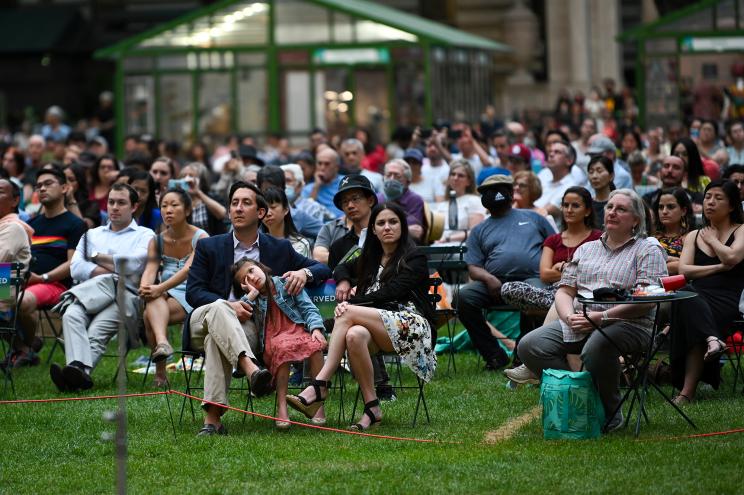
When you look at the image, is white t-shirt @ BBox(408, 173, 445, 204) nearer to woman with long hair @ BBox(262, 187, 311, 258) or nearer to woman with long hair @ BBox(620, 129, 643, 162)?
woman with long hair @ BBox(620, 129, 643, 162)

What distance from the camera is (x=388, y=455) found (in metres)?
8.80

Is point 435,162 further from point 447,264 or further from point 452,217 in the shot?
point 447,264

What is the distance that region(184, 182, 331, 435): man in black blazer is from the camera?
9.54m

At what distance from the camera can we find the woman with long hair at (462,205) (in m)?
14.7

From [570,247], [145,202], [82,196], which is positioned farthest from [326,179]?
A: [570,247]

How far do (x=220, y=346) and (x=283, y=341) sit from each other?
0.44 m

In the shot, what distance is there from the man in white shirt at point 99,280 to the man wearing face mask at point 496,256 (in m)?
2.66

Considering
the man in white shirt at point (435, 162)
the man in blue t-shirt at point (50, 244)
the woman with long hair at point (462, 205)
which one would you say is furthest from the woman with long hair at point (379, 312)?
the man in white shirt at point (435, 162)

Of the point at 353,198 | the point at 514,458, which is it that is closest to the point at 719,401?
the point at 514,458

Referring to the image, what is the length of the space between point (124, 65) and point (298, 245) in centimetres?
2015

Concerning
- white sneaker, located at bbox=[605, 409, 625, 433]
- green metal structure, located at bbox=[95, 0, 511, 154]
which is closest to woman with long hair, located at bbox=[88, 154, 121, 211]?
white sneaker, located at bbox=[605, 409, 625, 433]

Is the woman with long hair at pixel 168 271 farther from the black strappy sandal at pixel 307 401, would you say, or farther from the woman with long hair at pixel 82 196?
the woman with long hair at pixel 82 196

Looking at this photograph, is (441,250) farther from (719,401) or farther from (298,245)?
(719,401)

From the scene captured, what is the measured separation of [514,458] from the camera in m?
8.56
